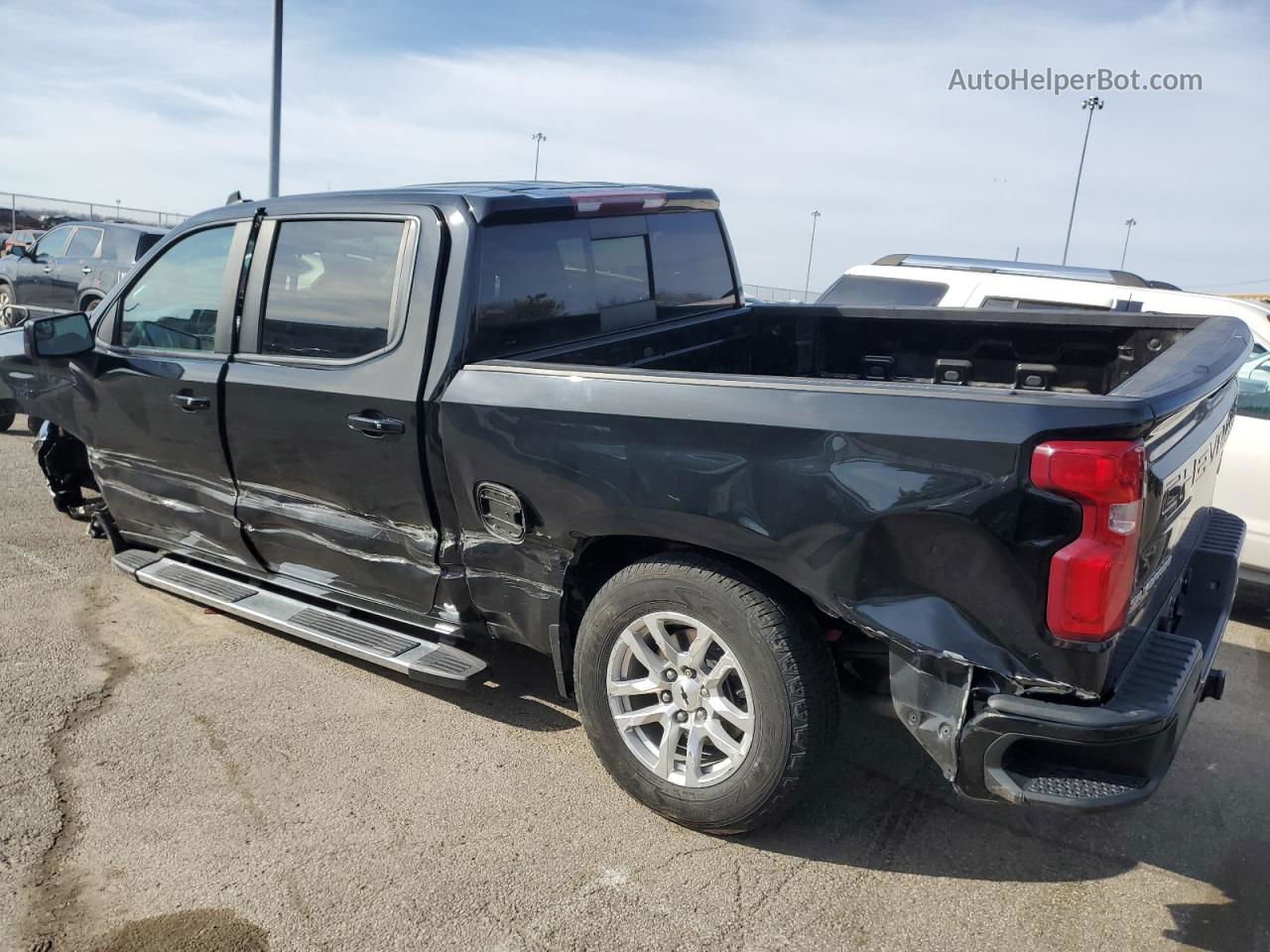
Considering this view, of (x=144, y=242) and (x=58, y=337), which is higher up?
(x=144, y=242)

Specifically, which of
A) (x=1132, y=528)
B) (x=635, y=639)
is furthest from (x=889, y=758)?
(x=1132, y=528)

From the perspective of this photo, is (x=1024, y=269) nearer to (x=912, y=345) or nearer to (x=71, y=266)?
(x=912, y=345)

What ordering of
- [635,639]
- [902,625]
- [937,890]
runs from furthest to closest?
[635,639] → [937,890] → [902,625]

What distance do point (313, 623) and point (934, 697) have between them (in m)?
2.49

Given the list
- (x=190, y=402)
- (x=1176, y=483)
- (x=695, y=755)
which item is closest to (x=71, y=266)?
(x=190, y=402)

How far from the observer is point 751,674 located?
2914mm

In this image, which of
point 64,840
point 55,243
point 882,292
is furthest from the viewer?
point 55,243

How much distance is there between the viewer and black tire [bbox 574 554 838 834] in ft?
9.39

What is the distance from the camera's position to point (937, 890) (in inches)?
115

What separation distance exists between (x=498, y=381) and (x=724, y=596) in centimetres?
102

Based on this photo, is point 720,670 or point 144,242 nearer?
point 720,670

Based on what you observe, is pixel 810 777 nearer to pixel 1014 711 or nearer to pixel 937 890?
pixel 937 890

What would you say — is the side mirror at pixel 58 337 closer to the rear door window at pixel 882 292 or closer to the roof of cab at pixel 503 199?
the roof of cab at pixel 503 199

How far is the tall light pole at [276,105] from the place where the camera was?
14406 millimetres
